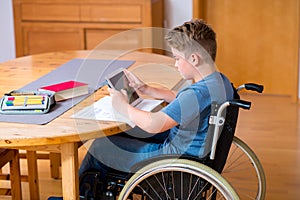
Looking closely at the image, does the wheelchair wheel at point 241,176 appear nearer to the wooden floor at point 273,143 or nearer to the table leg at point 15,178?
the wooden floor at point 273,143

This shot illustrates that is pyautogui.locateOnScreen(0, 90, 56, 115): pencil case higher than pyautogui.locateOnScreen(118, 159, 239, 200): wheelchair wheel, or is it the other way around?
pyautogui.locateOnScreen(0, 90, 56, 115): pencil case

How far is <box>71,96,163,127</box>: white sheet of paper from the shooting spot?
2229 millimetres

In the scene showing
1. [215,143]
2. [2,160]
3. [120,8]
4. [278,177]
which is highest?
[120,8]

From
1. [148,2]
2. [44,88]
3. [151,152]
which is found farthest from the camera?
[148,2]

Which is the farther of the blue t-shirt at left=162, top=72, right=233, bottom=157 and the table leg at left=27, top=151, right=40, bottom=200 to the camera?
the table leg at left=27, top=151, right=40, bottom=200

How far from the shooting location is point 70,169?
219cm

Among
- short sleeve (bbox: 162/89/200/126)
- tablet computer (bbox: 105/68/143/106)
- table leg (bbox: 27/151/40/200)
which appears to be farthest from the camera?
table leg (bbox: 27/151/40/200)

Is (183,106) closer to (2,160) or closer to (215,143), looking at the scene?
(215,143)

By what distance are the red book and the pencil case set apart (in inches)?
4.7

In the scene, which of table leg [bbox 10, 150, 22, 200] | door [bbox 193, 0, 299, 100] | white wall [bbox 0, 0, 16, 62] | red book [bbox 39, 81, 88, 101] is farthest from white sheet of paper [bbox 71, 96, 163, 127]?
white wall [bbox 0, 0, 16, 62]

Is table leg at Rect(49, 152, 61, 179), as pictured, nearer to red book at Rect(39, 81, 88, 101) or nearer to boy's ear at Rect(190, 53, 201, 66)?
red book at Rect(39, 81, 88, 101)

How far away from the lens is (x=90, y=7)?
472 cm

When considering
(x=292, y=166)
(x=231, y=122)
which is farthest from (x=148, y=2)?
(x=231, y=122)

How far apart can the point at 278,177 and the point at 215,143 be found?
1.32 metres
